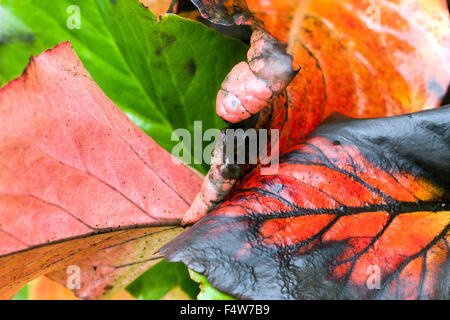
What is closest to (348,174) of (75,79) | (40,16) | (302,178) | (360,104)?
(302,178)

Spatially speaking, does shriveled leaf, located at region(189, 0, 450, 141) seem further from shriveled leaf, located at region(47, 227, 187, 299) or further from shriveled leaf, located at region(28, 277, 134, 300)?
shriveled leaf, located at region(28, 277, 134, 300)

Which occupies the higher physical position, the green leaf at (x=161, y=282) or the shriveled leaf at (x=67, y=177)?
the shriveled leaf at (x=67, y=177)
